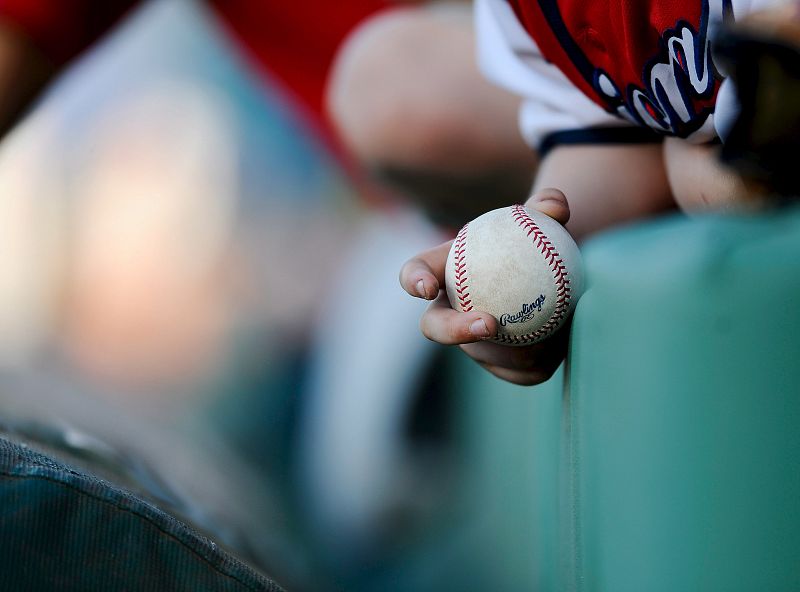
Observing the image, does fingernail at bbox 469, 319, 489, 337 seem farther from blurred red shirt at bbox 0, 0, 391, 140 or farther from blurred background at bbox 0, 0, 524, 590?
blurred red shirt at bbox 0, 0, 391, 140

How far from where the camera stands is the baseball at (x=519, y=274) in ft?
1.93

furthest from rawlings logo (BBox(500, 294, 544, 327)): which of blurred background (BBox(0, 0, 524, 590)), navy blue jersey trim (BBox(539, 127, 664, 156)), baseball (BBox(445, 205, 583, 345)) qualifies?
blurred background (BBox(0, 0, 524, 590))

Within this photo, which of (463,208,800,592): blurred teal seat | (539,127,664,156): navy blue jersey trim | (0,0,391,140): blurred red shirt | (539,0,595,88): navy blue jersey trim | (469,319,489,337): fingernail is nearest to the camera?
(463,208,800,592): blurred teal seat

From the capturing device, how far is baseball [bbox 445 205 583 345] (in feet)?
1.93

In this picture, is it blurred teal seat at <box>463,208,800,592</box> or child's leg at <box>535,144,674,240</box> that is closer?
blurred teal seat at <box>463,208,800,592</box>

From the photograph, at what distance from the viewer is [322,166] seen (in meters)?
1.99

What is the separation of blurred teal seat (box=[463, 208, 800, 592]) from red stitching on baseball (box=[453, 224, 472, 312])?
111 millimetres

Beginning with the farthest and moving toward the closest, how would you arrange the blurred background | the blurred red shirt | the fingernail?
the blurred red shirt, the blurred background, the fingernail

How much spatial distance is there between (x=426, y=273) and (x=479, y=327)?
0.21ft

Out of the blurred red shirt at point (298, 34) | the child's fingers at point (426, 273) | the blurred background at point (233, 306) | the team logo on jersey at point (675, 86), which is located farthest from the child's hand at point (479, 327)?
the blurred red shirt at point (298, 34)

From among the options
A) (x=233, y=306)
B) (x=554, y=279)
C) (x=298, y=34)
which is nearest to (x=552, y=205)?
(x=554, y=279)

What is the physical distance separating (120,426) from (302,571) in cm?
34

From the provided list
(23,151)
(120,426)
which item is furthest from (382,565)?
(23,151)

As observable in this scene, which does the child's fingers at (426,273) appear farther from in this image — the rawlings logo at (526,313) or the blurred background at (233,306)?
the blurred background at (233,306)
